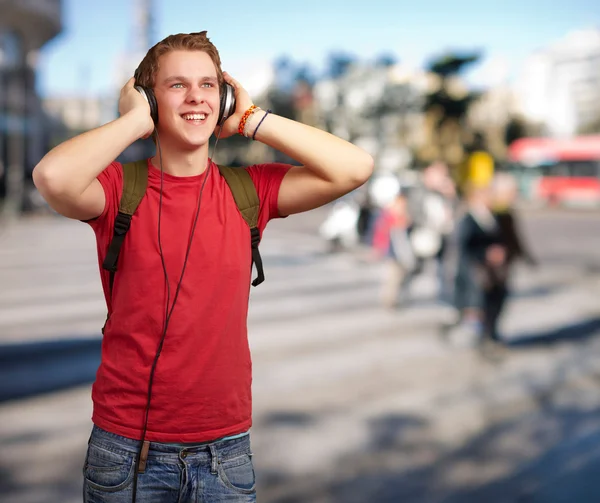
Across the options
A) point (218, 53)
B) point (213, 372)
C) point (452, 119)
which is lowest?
point (213, 372)

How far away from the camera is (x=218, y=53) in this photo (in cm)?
194

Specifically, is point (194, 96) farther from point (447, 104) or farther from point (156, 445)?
point (447, 104)

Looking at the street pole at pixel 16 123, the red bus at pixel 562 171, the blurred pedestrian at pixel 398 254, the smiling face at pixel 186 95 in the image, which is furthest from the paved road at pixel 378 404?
the red bus at pixel 562 171

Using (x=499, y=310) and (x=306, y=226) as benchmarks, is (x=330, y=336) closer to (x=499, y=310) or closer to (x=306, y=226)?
(x=499, y=310)

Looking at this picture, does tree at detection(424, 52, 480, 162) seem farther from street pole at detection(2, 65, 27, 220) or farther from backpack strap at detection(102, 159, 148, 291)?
Result: backpack strap at detection(102, 159, 148, 291)

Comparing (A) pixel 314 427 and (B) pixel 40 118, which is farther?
(B) pixel 40 118

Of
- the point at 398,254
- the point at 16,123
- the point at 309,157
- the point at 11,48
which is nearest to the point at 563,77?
the point at 11,48

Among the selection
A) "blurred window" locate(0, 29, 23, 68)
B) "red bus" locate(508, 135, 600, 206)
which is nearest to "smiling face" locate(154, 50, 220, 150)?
"red bus" locate(508, 135, 600, 206)

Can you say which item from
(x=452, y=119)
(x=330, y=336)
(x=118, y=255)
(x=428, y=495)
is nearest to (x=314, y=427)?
(x=428, y=495)

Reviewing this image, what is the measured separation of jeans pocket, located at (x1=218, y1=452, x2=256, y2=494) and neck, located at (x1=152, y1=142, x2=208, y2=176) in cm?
71

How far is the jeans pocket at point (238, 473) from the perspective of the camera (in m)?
1.92

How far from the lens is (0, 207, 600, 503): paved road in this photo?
410 centimetres

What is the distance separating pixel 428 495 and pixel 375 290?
7.11 meters

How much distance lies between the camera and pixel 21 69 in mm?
38844
